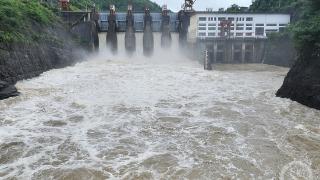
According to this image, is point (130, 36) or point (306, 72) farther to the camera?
point (130, 36)

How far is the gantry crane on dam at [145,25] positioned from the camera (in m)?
41.3

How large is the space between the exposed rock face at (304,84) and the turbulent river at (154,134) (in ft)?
1.57

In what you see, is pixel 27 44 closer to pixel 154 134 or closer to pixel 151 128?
pixel 151 128

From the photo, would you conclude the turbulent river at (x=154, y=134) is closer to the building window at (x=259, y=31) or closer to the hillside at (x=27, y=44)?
the hillside at (x=27, y=44)

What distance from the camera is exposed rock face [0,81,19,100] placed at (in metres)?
16.4

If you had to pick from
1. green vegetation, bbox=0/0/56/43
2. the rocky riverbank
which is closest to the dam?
the rocky riverbank

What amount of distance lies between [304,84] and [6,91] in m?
13.1

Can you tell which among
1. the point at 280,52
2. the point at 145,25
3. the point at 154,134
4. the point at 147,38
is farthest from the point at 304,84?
the point at 145,25

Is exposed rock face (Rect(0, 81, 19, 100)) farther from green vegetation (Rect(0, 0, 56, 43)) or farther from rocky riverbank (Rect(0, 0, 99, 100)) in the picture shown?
green vegetation (Rect(0, 0, 56, 43))

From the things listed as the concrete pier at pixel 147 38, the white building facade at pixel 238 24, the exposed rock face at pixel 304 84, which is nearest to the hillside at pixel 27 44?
the concrete pier at pixel 147 38

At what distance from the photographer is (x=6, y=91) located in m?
16.6

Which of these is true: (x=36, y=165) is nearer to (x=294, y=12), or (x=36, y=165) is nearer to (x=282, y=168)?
(x=282, y=168)

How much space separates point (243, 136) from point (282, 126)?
1.94m

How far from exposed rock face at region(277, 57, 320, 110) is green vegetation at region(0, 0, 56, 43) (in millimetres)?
14649
